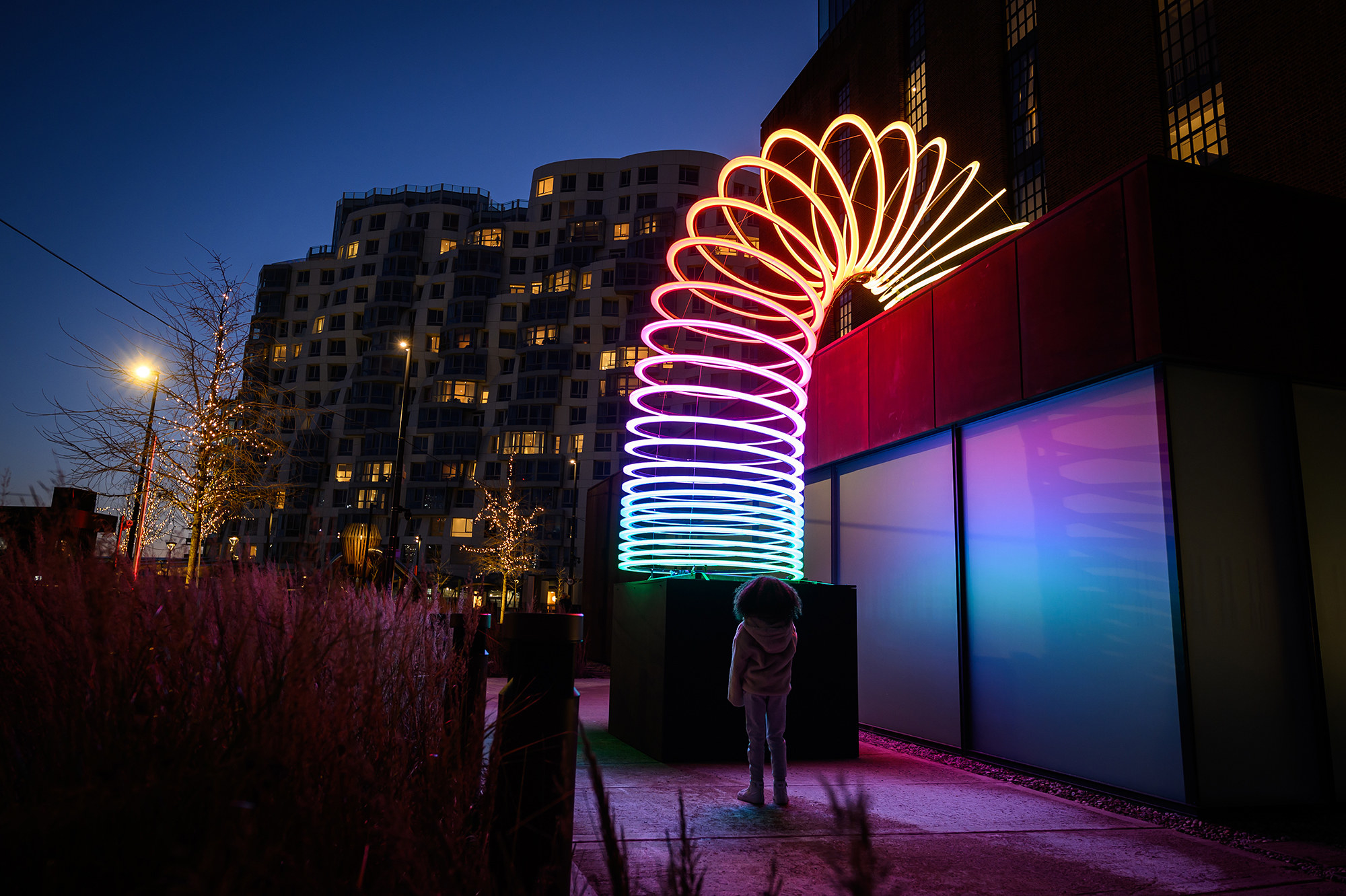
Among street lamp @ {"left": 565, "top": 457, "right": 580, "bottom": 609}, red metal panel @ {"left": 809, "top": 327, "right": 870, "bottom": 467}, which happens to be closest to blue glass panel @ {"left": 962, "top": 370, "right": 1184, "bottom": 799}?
red metal panel @ {"left": 809, "top": 327, "right": 870, "bottom": 467}

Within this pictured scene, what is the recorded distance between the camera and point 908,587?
434 inches

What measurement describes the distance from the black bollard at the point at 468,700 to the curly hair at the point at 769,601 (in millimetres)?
2481

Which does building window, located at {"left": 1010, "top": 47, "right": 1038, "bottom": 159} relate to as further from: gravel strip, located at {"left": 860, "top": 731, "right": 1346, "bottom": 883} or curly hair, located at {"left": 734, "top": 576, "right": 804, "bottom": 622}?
curly hair, located at {"left": 734, "top": 576, "right": 804, "bottom": 622}

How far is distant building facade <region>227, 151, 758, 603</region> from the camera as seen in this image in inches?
2763

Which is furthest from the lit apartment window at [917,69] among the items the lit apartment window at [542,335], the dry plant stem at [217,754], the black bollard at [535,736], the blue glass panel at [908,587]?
the lit apartment window at [542,335]

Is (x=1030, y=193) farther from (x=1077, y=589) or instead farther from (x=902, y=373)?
(x=1077, y=589)

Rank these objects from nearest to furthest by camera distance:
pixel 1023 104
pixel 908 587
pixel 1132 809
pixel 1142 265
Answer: pixel 1132 809 → pixel 1142 265 → pixel 908 587 → pixel 1023 104

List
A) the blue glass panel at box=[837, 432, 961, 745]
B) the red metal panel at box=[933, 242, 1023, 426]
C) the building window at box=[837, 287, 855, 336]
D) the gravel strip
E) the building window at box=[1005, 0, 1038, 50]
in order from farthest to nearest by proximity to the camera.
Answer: the building window at box=[837, 287, 855, 336] < the building window at box=[1005, 0, 1038, 50] < the blue glass panel at box=[837, 432, 961, 745] < the red metal panel at box=[933, 242, 1023, 426] < the gravel strip

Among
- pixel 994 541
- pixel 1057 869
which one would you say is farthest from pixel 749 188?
pixel 1057 869

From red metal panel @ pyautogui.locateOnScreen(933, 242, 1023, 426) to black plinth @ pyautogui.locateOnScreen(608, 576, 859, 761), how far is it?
9.71 ft

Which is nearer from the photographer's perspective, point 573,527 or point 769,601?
point 769,601

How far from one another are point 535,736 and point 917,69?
2723 cm

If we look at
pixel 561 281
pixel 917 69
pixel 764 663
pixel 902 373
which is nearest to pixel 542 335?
pixel 561 281

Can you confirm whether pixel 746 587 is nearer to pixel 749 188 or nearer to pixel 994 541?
pixel 994 541
